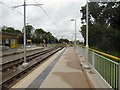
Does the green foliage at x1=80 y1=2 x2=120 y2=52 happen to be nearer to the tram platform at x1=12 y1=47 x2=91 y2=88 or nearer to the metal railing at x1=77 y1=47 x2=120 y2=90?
the tram platform at x1=12 y1=47 x2=91 y2=88

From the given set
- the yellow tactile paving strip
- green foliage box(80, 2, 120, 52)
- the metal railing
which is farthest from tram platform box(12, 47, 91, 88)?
green foliage box(80, 2, 120, 52)

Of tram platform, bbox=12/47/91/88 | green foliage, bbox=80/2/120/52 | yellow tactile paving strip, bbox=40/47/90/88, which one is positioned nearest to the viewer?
yellow tactile paving strip, bbox=40/47/90/88

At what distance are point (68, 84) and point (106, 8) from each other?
50721 millimetres

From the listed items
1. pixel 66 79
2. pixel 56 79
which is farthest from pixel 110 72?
pixel 56 79

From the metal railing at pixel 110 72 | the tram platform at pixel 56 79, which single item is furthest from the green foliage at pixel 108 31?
the metal railing at pixel 110 72

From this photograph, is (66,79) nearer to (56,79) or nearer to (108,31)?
(56,79)

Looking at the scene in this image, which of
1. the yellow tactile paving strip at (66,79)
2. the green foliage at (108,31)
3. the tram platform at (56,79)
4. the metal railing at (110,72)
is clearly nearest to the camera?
the metal railing at (110,72)

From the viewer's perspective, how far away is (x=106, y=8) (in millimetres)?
58125

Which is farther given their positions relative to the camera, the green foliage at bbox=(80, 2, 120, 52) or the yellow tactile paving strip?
the green foliage at bbox=(80, 2, 120, 52)

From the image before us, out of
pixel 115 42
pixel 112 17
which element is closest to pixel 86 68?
pixel 115 42

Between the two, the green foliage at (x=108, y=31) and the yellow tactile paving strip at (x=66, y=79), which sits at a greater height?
the green foliage at (x=108, y=31)

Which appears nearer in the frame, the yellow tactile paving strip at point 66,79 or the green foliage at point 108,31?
the yellow tactile paving strip at point 66,79

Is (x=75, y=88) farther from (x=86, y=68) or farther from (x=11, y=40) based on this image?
(x=11, y=40)

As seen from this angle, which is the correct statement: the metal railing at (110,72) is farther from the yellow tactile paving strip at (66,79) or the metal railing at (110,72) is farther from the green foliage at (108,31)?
the green foliage at (108,31)
